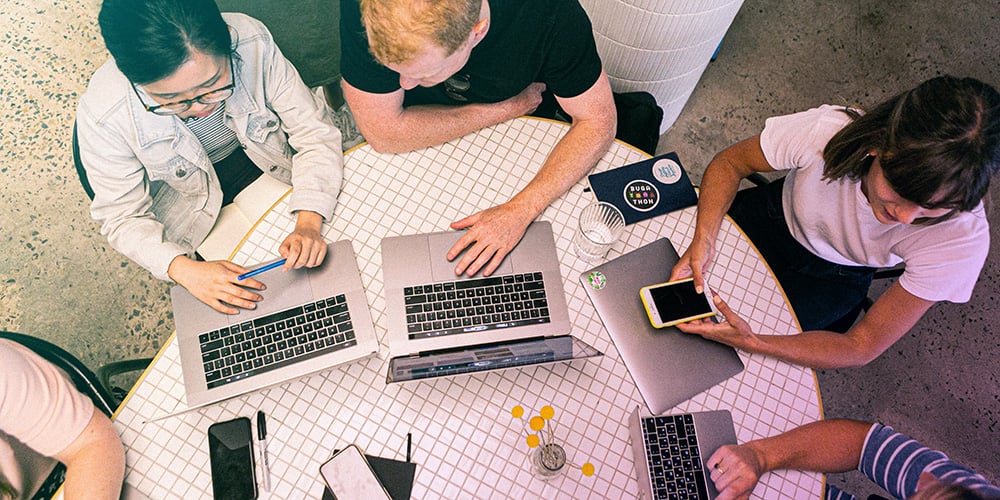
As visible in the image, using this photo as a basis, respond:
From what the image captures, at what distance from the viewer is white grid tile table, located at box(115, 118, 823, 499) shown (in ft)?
3.98

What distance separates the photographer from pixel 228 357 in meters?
1.23

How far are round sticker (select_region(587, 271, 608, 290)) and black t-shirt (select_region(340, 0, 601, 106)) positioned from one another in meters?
0.44

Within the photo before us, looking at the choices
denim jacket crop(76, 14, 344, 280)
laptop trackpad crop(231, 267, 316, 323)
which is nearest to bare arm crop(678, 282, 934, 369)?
laptop trackpad crop(231, 267, 316, 323)

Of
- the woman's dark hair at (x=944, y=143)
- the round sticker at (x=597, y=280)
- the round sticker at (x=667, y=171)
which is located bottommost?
the round sticker at (x=597, y=280)

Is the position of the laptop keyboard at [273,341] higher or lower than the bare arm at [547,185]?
lower

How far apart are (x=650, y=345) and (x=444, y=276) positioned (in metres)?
0.47

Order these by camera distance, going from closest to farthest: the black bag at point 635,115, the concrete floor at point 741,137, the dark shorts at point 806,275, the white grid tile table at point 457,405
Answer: the white grid tile table at point 457,405, the dark shorts at point 806,275, the black bag at point 635,115, the concrete floor at point 741,137

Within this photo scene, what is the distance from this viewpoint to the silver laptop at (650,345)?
4.24 feet

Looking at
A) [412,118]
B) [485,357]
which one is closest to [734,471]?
[485,357]

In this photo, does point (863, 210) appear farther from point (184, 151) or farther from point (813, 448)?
point (184, 151)

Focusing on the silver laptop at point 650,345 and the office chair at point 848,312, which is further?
the office chair at point 848,312

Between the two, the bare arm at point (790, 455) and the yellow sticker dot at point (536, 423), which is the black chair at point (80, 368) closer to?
the yellow sticker dot at point (536, 423)

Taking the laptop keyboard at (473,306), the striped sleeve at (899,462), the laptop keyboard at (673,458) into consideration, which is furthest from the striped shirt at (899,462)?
the laptop keyboard at (473,306)

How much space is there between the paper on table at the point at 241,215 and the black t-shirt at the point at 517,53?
410mm
